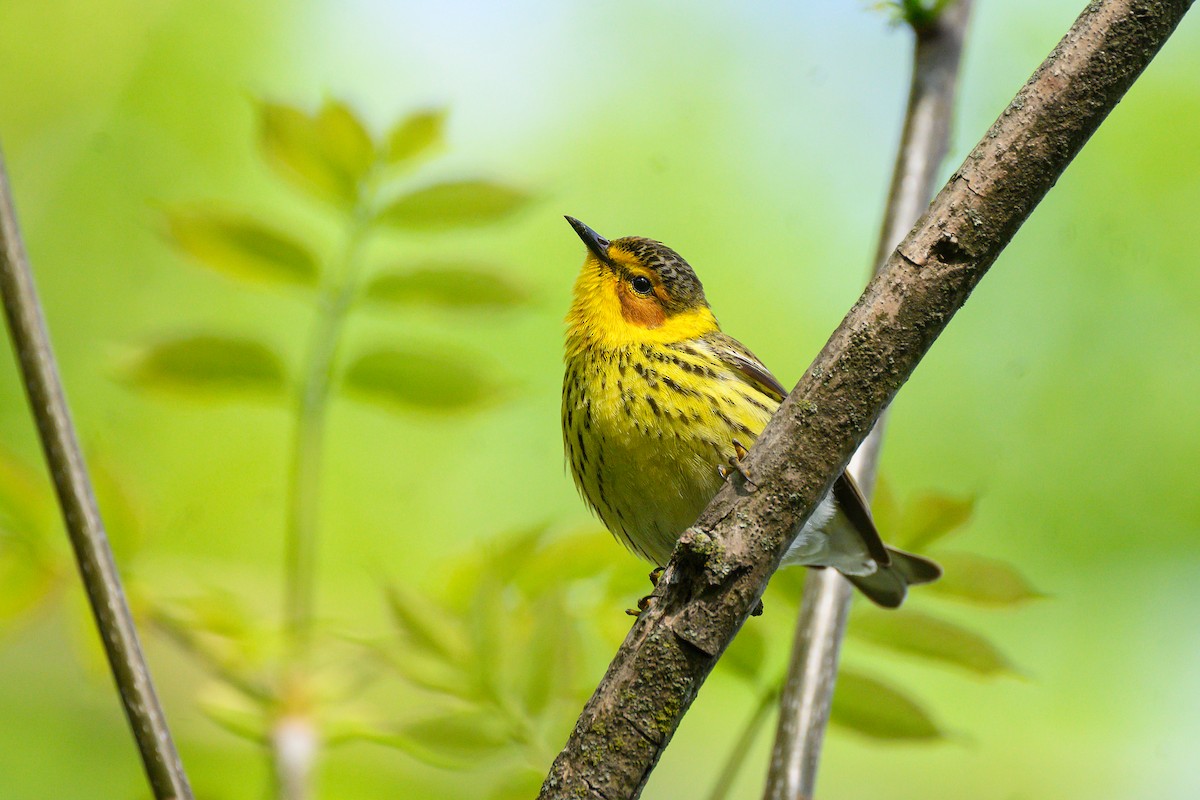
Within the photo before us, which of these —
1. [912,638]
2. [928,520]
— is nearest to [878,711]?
[912,638]

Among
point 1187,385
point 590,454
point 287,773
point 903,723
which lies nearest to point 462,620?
point 287,773

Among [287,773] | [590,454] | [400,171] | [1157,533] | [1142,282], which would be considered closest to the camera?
[287,773]

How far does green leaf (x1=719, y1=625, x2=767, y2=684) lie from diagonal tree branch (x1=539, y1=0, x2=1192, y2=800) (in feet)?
3.06

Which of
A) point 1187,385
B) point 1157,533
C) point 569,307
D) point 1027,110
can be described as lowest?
point 1027,110

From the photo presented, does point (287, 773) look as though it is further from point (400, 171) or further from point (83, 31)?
point (83, 31)

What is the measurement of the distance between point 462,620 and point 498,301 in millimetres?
764

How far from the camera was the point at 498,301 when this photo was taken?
258 centimetres

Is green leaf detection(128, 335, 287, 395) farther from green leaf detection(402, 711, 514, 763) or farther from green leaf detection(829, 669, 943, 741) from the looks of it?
green leaf detection(829, 669, 943, 741)

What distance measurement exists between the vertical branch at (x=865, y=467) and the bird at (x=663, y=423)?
57cm

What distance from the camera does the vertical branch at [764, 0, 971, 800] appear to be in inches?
89.8

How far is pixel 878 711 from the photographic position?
97.3 inches

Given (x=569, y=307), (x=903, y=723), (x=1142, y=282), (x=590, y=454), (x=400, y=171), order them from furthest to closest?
1. (x=1142, y=282)
2. (x=569, y=307)
3. (x=590, y=454)
4. (x=400, y=171)
5. (x=903, y=723)

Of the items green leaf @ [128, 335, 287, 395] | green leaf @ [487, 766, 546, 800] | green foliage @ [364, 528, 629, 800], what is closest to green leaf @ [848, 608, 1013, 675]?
green foliage @ [364, 528, 629, 800]

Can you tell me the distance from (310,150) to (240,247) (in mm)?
295
